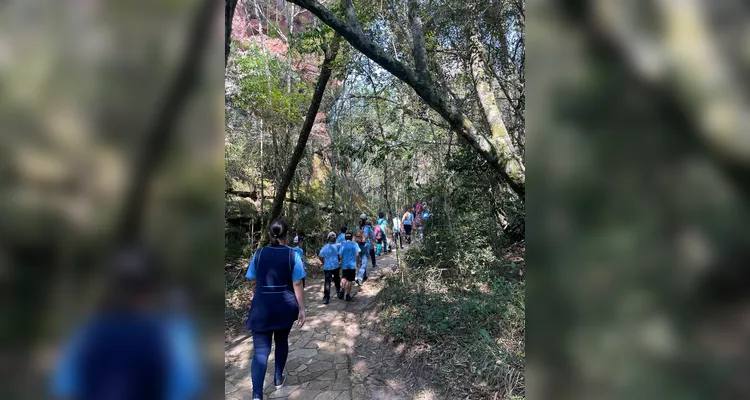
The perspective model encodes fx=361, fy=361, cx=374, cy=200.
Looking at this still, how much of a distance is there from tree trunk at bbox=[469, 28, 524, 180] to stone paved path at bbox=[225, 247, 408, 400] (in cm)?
310

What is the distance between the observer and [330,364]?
5.01 m

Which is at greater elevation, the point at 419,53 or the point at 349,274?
the point at 419,53
